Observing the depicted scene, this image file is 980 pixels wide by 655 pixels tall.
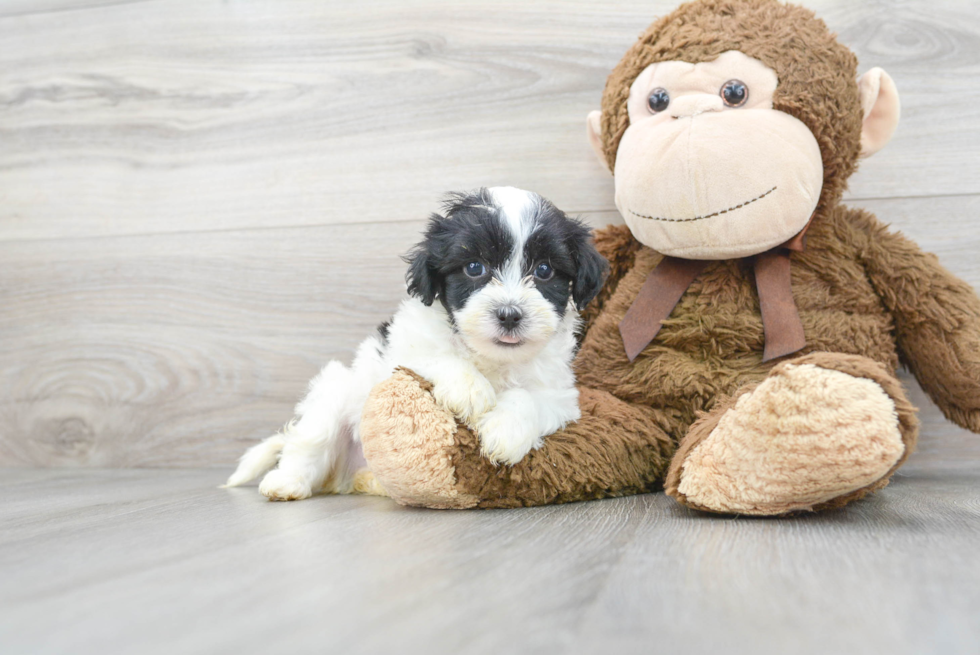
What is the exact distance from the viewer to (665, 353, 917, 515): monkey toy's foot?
3.16 feet

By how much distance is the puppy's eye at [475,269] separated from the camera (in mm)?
1284

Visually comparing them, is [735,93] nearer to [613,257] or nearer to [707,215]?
[707,215]

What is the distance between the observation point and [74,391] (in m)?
2.10

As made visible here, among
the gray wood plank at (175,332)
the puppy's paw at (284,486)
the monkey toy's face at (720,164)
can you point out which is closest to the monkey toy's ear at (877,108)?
the monkey toy's face at (720,164)

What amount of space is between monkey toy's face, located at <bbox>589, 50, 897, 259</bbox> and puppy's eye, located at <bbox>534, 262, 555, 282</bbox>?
233 millimetres

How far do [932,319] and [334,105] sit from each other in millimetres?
1502

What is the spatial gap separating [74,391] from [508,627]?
74.1 inches

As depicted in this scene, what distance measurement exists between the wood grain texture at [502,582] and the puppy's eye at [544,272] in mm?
401

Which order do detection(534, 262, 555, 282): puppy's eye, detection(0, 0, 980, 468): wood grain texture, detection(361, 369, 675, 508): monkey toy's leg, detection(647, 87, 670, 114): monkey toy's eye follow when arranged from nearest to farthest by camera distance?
detection(361, 369, 675, 508): monkey toy's leg
detection(534, 262, 555, 282): puppy's eye
detection(647, 87, 670, 114): monkey toy's eye
detection(0, 0, 980, 468): wood grain texture

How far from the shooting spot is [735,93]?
4.48 feet

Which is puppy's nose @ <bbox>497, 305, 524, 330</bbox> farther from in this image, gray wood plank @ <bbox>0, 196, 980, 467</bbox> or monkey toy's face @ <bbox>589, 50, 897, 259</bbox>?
gray wood plank @ <bbox>0, 196, 980, 467</bbox>

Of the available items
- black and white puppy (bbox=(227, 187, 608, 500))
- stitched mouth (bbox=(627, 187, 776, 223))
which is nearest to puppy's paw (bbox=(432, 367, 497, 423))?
black and white puppy (bbox=(227, 187, 608, 500))

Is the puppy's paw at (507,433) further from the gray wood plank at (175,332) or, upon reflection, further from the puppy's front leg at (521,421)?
the gray wood plank at (175,332)

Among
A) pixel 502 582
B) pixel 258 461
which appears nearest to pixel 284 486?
pixel 258 461
